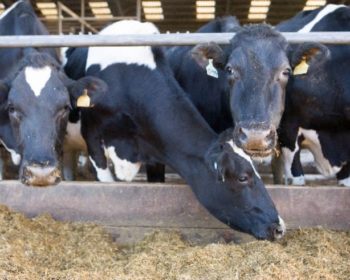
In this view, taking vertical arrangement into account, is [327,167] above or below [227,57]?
below

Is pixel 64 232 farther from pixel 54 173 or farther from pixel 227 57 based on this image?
pixel 227 57

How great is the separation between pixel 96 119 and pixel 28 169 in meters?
1.43

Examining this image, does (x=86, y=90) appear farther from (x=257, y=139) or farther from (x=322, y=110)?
(x=322, y=110)

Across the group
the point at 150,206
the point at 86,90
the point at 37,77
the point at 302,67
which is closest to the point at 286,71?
the point at 302,67

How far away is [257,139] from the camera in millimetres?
3639

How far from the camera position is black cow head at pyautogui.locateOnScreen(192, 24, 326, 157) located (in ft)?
12.2

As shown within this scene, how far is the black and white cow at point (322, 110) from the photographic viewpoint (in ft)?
17.3

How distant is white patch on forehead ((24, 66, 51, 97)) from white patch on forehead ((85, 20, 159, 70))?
0.89 m

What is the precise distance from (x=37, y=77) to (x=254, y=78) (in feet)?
5.59

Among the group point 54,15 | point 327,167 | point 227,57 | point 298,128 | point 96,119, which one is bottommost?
point 54,15

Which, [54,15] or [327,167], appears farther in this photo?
[54,15]

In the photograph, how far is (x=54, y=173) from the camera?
12.5 feet

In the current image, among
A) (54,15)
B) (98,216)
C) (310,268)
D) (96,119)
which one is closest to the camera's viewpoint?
(310,268)

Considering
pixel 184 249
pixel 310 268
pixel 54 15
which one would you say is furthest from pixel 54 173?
pixel 54 15
